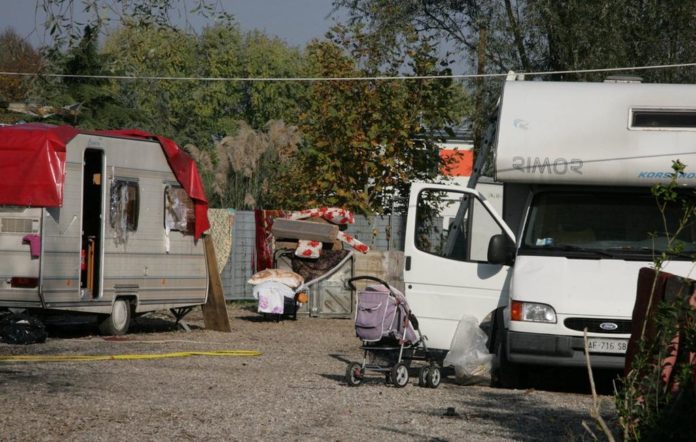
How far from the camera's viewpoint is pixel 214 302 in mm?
18984

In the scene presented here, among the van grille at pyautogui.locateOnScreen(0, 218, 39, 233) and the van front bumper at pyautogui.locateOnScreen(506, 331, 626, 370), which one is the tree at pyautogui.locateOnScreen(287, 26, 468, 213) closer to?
the van grille at pyautogui.locateOnScreen(0, 218, 39, 233)

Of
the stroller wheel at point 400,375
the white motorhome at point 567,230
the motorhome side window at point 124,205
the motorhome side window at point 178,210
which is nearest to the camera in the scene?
the white motorhome at point 567,230

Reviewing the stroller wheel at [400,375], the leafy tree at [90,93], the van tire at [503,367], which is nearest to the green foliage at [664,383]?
the stroller wheel at [400,375]

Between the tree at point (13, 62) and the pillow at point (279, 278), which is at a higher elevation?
the tree at point (13, 62)

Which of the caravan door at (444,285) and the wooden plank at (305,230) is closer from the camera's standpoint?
the caravan door at (444,285)

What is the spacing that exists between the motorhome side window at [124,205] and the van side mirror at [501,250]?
6.54 meters

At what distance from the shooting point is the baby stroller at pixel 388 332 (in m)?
12.1

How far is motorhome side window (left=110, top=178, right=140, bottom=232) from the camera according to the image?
56.2 ft

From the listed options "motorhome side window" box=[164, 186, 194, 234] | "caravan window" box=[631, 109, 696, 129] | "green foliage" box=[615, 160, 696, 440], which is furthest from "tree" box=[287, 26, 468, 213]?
"green foliage" box=[615, 160, 696, 440]

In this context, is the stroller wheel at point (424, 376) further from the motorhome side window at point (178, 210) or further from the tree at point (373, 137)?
the tree at point (373, 137)

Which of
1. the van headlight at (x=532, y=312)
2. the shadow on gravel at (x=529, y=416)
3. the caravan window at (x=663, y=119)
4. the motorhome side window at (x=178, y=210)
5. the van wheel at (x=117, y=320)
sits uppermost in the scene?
the caravan window at (x=663, y=119)

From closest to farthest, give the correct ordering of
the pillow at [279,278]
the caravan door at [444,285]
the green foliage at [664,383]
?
the green foliage at [664,383] < the caravan door at [444,285] < the pillow at [279,278]

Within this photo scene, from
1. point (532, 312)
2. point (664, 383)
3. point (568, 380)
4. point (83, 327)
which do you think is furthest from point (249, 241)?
point (664, 383)

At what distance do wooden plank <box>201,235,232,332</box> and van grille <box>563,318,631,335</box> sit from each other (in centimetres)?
805
